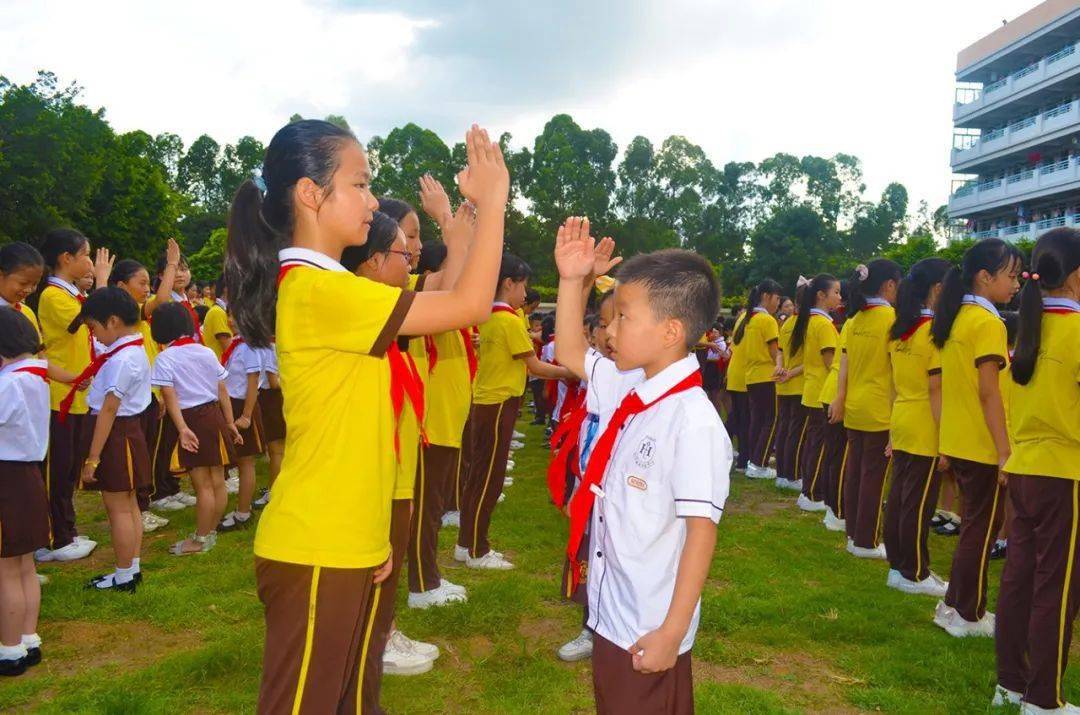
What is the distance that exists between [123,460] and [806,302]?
6.50 m

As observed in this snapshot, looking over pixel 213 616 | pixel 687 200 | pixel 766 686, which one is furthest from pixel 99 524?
pixel 687 200

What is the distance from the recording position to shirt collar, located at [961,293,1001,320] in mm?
4387

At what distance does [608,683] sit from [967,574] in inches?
131

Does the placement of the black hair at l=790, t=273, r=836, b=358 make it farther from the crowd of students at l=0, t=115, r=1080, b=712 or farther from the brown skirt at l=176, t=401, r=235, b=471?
the brown skirt at l=176, t=401, r=235, b=471

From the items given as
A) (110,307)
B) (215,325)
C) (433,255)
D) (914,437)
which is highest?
(433,255)

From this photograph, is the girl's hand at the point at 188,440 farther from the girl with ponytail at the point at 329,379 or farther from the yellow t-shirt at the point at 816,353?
the yellow t-shirt at the point at 816,353

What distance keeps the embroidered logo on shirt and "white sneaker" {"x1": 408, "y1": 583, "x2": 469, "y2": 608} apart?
9.96ft

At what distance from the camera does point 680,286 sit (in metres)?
2.36

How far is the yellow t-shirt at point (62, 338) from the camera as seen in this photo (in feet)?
19.9

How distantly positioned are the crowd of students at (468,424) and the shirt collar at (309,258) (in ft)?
0.04

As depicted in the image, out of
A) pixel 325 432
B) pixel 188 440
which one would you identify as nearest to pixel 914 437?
pixel 325 432

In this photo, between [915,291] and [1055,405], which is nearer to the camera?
[1055,405]

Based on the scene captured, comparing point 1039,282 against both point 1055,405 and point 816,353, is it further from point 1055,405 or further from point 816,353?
point 816,353

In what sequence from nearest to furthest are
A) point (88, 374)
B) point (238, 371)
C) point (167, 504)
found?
point (88, 374)
point (238, 371)
point (167, 504)
